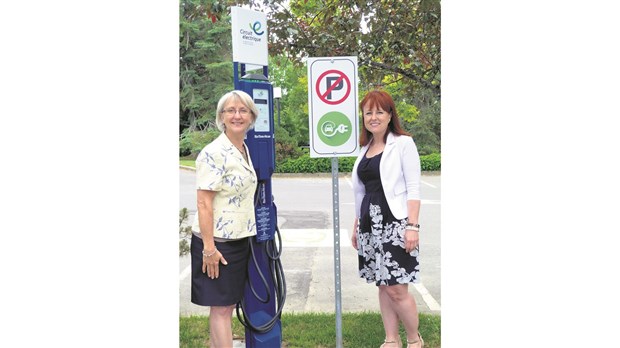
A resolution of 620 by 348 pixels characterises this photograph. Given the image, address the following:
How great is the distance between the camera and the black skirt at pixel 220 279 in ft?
11.1

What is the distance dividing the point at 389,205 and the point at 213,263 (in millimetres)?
1181

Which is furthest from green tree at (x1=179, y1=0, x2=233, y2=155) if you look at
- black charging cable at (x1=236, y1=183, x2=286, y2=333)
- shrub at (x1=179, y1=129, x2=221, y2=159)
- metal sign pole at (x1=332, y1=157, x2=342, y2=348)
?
metal sign pole at (x1=332, y1=157, x2=342, y2=348)

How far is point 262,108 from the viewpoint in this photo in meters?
3.70

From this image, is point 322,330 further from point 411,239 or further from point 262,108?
point 262,108

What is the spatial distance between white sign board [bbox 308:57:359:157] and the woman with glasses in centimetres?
46

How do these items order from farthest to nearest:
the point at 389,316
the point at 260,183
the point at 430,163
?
1. the point at 430,163
2. the point at 389,316
3. the point at 260,183

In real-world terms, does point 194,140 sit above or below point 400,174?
above

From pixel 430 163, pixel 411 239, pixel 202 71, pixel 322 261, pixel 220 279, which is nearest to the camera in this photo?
pixel 220 279

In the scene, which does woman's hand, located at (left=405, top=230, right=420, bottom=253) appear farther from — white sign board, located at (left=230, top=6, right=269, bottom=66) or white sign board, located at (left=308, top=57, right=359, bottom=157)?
white sign board, located at (left=230, top=6, right=269, bottom=66)

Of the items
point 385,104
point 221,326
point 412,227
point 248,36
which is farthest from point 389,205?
point 248,36

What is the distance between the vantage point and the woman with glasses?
127 inches

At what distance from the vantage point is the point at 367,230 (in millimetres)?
3744

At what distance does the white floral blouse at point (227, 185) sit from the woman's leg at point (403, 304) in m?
1.07

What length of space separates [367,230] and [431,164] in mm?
19180
